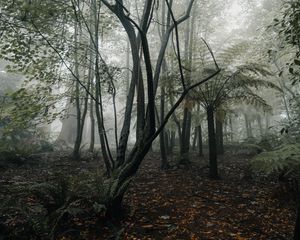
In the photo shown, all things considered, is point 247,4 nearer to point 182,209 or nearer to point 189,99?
point 189,99

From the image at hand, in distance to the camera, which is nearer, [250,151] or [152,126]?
[152,126]

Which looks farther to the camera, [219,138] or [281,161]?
[219,138]

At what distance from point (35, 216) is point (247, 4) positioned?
14450 millimetres

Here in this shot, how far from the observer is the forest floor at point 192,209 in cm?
328

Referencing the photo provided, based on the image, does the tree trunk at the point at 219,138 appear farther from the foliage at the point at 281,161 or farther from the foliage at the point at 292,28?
the foliage at the point at 292,28

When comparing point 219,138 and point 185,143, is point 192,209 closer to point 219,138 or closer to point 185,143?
point 185,143

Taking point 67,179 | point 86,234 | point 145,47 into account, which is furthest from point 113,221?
point 145,47

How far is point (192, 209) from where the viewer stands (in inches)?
158

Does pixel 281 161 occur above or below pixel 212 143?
below

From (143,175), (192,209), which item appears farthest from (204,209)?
(143,175)

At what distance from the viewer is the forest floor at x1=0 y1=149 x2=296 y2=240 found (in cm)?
328

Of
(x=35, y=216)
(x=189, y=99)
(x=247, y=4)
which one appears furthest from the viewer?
(x=247, y=4)

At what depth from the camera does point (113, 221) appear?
3561mm

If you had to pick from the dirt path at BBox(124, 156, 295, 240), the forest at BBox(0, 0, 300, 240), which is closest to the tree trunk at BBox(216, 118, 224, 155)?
the forest at BBox(0, 0, 300, 240)
